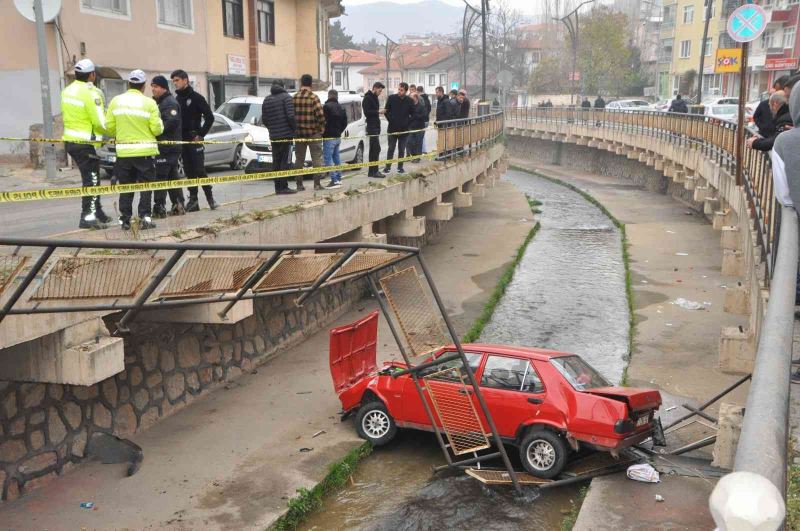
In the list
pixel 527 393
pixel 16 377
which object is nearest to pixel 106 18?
pixel 16 377

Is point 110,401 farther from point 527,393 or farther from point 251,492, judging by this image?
point 527,393

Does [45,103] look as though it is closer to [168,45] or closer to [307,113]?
[307,113]

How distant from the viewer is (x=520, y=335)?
16.9 meters

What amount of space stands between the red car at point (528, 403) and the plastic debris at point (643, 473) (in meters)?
0.34

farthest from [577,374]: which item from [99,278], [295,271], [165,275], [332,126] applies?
[332,126]

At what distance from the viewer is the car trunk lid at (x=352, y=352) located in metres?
11.7

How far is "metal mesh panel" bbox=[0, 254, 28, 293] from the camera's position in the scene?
5.57 meters

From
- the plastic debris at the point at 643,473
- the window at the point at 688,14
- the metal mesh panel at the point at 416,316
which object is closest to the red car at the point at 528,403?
the metal mesh panel at the point at 416,316

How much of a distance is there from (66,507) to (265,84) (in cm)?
2341

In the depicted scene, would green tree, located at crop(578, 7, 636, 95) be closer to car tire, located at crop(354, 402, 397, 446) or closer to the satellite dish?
the satellite dish

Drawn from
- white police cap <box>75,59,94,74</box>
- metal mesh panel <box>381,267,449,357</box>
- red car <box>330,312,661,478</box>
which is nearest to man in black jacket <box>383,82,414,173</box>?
metal mesh panel <box>381,267,449,357</box>

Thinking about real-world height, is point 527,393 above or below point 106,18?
below

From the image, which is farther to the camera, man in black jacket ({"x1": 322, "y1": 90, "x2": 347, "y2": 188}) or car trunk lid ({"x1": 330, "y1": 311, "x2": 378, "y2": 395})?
man in black jacket ({"x1": 322, "y1": 90, "x2": 347, "y2": 188})

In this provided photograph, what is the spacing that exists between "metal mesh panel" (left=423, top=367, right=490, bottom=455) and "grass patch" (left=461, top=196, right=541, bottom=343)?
5436 millimetres
